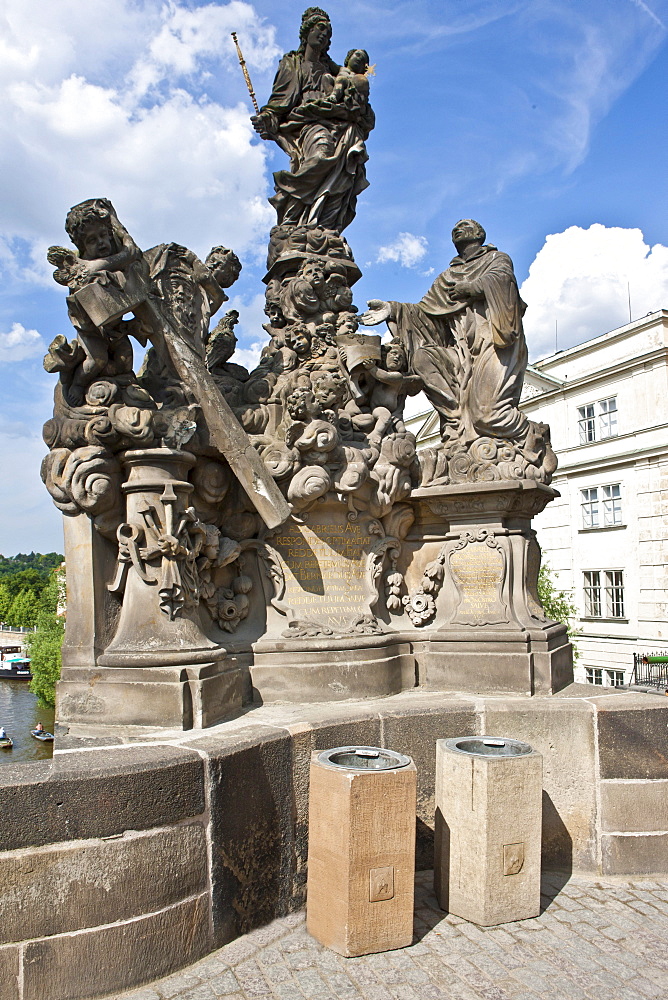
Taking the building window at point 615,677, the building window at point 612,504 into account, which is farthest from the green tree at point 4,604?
the building window at point 612,504

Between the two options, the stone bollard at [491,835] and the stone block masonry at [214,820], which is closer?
the stone block masonry at [214,820]

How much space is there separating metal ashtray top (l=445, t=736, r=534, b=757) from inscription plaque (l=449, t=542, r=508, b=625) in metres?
1.69

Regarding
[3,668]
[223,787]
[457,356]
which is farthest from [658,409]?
[3,668]

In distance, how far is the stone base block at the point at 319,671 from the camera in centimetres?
588

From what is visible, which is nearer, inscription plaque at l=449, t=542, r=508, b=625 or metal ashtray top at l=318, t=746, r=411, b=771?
metal ashtray top at l=318, t=746, r=411, b=771

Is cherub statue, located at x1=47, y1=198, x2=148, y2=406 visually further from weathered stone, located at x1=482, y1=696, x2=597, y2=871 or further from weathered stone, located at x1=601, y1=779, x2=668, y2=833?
weathered stone, located at x1=601, y1=779, x2=668, y2=833

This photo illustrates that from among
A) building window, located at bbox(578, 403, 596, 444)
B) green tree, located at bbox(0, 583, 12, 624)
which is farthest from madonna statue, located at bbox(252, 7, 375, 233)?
green tree, located at bbox(0, 583, 12, 624)

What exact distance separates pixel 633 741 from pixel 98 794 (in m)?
3.68

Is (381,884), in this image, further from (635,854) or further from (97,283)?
(97,283)

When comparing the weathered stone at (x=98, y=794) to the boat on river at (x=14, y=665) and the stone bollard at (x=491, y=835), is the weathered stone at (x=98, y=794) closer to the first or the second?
the stone bollard at (x=491, y=835)

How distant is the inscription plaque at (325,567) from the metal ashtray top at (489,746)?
173cm

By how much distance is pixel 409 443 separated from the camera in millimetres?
6637

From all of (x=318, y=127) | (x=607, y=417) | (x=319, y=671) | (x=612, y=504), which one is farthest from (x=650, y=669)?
(x=318, y=127)

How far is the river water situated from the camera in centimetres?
2403
